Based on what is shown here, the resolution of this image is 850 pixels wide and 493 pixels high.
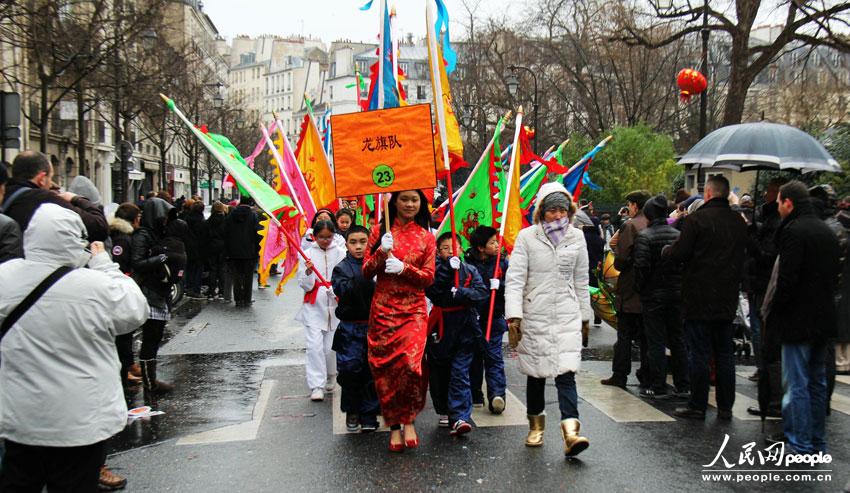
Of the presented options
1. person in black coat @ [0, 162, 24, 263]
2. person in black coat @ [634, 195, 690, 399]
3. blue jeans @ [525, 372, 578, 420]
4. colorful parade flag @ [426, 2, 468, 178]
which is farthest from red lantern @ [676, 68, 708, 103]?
person in black coat @ [0, 162, 24, 263]

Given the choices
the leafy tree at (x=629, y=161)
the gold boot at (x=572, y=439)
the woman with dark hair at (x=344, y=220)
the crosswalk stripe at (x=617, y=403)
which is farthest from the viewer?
the leafy tree at (x=629, y=161)

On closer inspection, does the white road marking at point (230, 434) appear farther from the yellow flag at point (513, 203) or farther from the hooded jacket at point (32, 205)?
the yellow flag at point (513, 203)

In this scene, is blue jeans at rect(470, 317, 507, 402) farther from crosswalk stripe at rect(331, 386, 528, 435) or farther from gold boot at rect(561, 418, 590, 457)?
gold boot at rect(561, 418, 590, 457)

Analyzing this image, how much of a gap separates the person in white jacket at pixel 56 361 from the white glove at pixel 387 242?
7.19ft

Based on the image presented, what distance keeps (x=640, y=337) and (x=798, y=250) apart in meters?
3.00

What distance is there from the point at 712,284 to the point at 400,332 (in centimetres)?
260

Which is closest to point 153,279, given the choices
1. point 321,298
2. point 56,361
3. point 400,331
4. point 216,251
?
point 321,298

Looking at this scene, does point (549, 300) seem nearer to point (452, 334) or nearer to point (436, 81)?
point (452, 334)

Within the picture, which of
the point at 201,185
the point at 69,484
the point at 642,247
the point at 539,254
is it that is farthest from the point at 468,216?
the point at 201,185

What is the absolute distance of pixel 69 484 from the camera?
3.80m

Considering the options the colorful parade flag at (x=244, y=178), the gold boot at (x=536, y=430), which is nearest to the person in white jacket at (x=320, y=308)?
the colorful parade flag at (x=244, y=178)

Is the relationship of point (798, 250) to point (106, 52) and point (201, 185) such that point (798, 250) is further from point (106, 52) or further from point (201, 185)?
point (201, 185)

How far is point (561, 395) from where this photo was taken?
584 cm

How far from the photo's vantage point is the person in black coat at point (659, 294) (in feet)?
24.9
